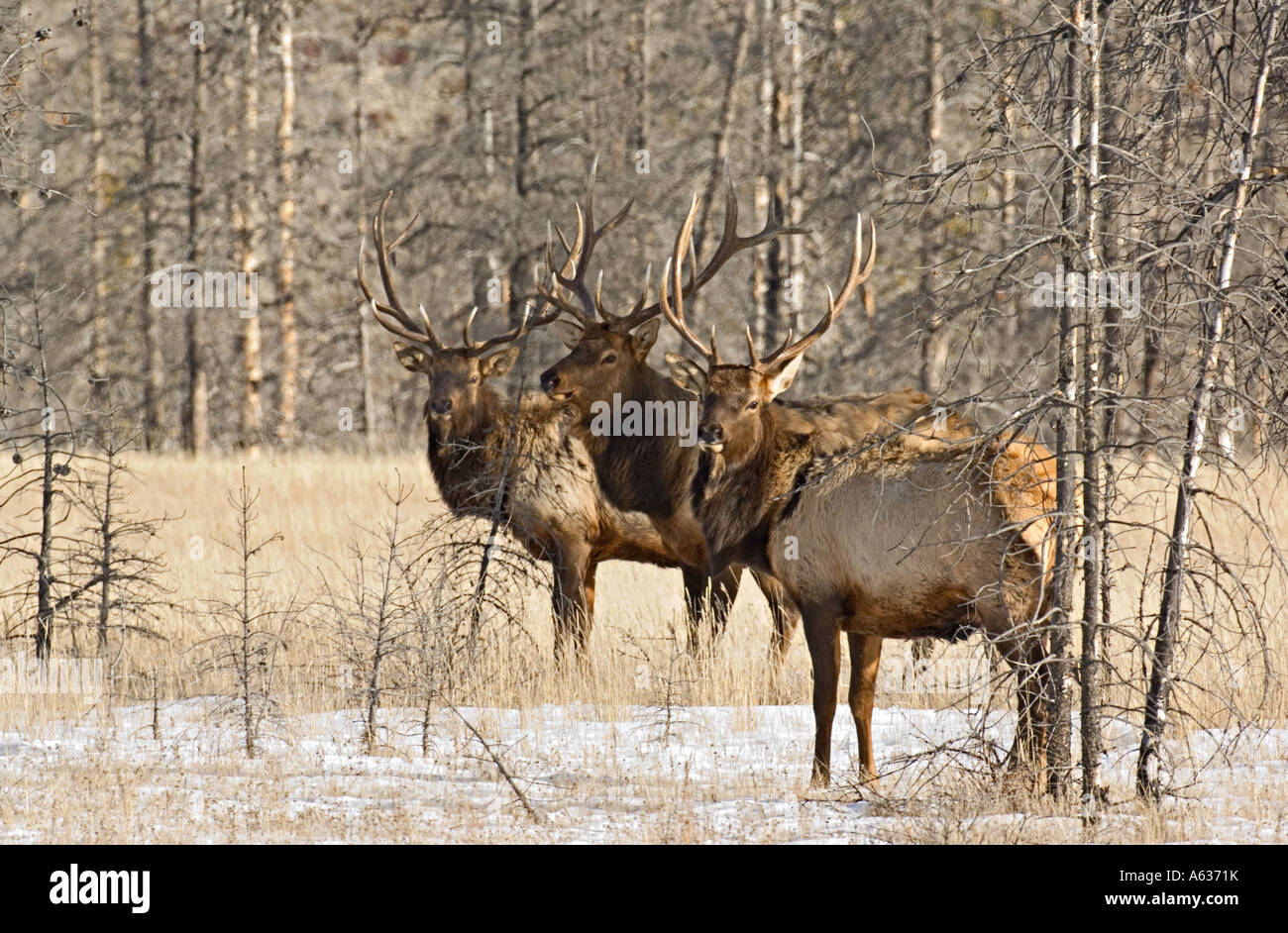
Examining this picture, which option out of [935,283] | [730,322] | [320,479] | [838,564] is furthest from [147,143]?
[838,564]

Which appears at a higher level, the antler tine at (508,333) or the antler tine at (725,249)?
the antler tine at (725,249)

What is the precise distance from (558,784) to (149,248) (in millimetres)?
18819

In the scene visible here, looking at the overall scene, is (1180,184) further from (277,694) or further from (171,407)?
(171,407)

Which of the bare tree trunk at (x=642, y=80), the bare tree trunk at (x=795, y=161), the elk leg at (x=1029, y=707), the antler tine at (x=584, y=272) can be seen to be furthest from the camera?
the bare tree trunk at (x=642, y=80)

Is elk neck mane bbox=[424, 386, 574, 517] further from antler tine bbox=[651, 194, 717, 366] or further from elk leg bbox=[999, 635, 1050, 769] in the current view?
elk leg bbox=[999, 635, 1050, 769]

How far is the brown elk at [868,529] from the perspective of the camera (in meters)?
6.49

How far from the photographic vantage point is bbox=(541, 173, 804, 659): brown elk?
30.9 feet

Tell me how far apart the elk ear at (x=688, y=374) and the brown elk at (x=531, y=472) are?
1.95 metres

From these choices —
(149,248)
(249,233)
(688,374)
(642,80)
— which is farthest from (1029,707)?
(149,248)

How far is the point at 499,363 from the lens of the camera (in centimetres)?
1060

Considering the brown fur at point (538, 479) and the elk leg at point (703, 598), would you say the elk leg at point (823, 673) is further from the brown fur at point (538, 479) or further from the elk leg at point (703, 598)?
the brown fur at point (538, 479)

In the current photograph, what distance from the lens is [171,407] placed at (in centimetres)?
3125

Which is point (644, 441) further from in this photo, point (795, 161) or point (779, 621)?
point (795, 161)

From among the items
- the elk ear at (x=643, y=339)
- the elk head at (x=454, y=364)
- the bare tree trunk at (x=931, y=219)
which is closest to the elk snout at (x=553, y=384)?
the elk head at (x=454, y=364)
